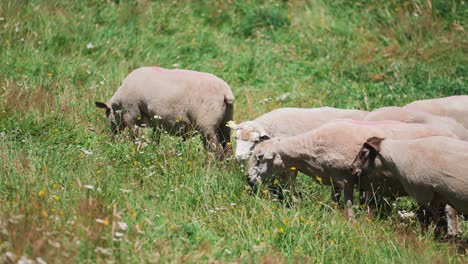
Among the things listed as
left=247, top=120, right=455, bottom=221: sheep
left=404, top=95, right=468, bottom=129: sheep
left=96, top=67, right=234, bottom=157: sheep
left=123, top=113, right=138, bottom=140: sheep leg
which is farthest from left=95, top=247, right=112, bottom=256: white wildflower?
left=404, top=95, right=468, bottom=129: sheep

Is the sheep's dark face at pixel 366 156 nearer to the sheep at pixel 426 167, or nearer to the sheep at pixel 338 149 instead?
the sheep at pixel 426 167

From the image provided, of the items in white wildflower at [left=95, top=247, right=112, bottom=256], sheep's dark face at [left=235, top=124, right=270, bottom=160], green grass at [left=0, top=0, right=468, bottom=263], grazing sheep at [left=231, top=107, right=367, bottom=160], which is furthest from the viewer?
grazing sheep at [left=231, top=107, right=367, bottom=160]

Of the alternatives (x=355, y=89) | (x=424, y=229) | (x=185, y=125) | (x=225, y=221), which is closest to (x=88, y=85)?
(x=185, y=125)

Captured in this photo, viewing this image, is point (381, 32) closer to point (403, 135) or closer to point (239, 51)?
point (239, 51)

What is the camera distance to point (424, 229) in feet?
20.4

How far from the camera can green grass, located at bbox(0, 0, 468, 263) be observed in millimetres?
5047

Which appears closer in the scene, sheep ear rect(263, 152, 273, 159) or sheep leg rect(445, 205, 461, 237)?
sheep leg rect(445, 205, 461, 237)

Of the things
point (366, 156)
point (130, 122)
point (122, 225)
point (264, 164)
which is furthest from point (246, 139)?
point (122, 225)

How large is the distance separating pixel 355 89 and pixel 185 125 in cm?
380

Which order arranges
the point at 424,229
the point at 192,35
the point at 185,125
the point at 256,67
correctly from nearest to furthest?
the point at 424,229, the point at 185,125, the point at 256,67, the point at 192,35

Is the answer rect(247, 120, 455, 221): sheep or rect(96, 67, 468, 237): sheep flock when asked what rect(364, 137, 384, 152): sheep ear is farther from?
rect(247, 120, 455, 221): sheep

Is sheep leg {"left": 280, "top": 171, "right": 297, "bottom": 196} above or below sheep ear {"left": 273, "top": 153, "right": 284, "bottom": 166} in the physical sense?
below

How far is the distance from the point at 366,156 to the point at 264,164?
1241 millimetres

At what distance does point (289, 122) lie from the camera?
8.34 m
